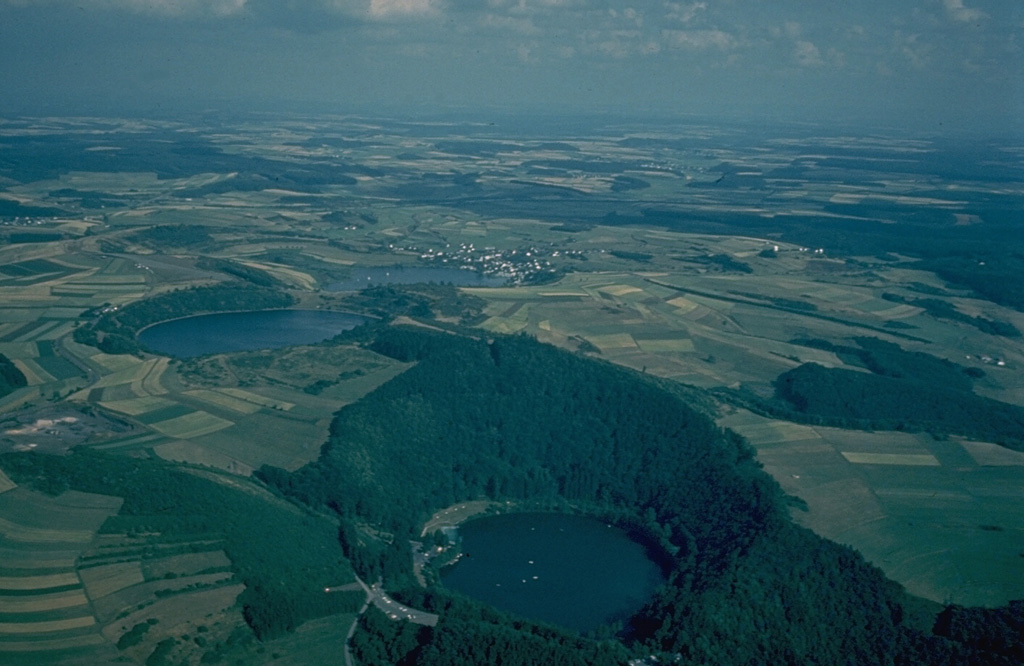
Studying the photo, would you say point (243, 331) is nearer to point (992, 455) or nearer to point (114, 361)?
point (114, 361)

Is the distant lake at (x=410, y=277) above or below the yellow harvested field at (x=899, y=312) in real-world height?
below

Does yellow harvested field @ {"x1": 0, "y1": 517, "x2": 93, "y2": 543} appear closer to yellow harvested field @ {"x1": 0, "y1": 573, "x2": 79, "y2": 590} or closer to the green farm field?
the green farm field

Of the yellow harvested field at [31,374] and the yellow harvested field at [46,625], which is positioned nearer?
the yellow harvested field at [46,625]

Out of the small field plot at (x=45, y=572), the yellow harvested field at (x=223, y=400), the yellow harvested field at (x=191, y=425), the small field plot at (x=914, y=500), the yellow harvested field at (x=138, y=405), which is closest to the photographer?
the small field plot at (x=45, y=572)

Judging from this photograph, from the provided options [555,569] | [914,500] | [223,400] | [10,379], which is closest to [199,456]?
[223,400]

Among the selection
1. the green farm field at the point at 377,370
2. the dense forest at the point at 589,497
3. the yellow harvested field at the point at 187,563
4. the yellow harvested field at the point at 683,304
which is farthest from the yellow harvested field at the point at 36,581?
the yellow harvested field at the point at 683,304

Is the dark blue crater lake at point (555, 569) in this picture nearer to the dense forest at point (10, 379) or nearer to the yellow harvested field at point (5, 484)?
the yellow harvested field at point (5, 484)

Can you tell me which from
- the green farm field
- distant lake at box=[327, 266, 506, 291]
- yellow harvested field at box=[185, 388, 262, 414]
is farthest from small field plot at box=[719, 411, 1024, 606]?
distant lake at box=[327, 266, 506, 291]
